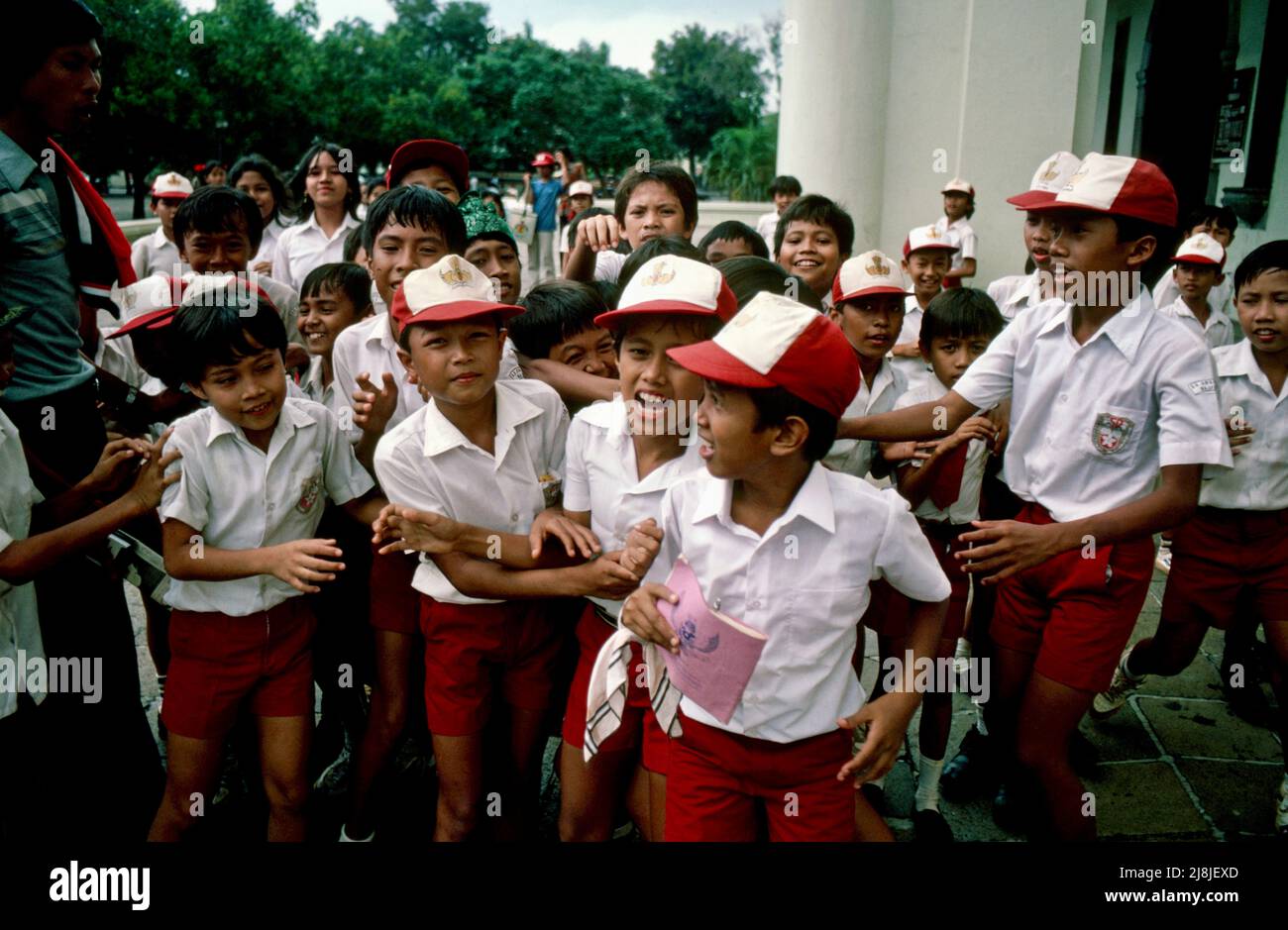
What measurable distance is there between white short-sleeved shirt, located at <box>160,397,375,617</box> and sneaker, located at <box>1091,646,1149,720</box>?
293cm

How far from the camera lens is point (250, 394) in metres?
2.48

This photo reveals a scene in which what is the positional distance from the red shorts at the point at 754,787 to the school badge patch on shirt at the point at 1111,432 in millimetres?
1099

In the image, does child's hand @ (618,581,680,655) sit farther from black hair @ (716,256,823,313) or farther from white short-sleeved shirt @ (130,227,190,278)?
white short-sleeved shirt @ (130,227,190,278)

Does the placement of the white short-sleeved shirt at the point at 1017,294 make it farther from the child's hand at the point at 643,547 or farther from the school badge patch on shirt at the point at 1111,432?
the child's hand at the point at 643,547

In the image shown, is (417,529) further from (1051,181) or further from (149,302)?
(1051,181)

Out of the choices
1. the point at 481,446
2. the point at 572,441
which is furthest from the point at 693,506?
the point at 481,446

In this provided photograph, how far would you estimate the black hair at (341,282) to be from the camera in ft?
11.7

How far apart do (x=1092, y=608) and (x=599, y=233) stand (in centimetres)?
202

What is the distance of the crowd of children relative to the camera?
1987 millimetres

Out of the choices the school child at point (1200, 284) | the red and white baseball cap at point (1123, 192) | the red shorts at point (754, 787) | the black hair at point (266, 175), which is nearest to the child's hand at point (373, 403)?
the red shorts at point (754, 787)

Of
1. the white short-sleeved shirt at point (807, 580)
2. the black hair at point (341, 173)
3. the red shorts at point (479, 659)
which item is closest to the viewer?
the white short-sleeved shirt at point (807, 580)

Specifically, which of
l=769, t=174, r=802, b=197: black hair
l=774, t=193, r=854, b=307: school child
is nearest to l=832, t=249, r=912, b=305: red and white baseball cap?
l=774, t=193, r=854, b=307: school child

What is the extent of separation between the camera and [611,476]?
2.37 m
